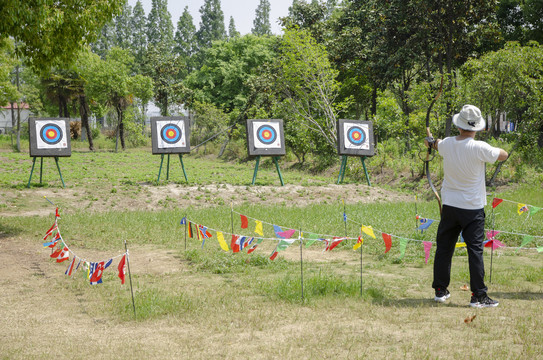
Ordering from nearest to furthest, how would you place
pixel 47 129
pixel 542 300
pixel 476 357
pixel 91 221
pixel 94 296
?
pixel 476 357 < pixel 542 300 < pixel 94 296 < pixel 91 221 < pixel 47 129

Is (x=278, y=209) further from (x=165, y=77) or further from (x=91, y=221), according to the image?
(x=165, y=77)

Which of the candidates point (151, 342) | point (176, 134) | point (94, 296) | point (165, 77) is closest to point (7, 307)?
point (94, 296)

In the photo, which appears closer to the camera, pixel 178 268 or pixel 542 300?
pixel 542 300

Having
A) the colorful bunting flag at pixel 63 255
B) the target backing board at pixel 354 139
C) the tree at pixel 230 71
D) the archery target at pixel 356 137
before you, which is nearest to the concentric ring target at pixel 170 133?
the target backing board at pixel 354 139

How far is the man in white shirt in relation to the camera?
5062 mm

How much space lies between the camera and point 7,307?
18.0 feet

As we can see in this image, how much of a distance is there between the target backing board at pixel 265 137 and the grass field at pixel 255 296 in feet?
16.5

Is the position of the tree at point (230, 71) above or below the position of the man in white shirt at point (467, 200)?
above

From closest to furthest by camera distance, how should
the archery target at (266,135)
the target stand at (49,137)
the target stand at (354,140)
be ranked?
the target stand at (49,137) < the archery target at (266,135) < the target stand at (354,140)

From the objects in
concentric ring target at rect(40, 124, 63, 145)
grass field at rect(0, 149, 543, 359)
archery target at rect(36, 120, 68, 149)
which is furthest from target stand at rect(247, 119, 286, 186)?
concentric ring target at rect(40, 124, 63, 145)

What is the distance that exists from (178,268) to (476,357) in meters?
4.40

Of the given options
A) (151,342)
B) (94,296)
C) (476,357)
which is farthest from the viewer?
(94,296)

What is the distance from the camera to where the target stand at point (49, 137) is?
51.8 feet

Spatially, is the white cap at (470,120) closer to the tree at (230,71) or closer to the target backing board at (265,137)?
the target backing board at (265,137)
